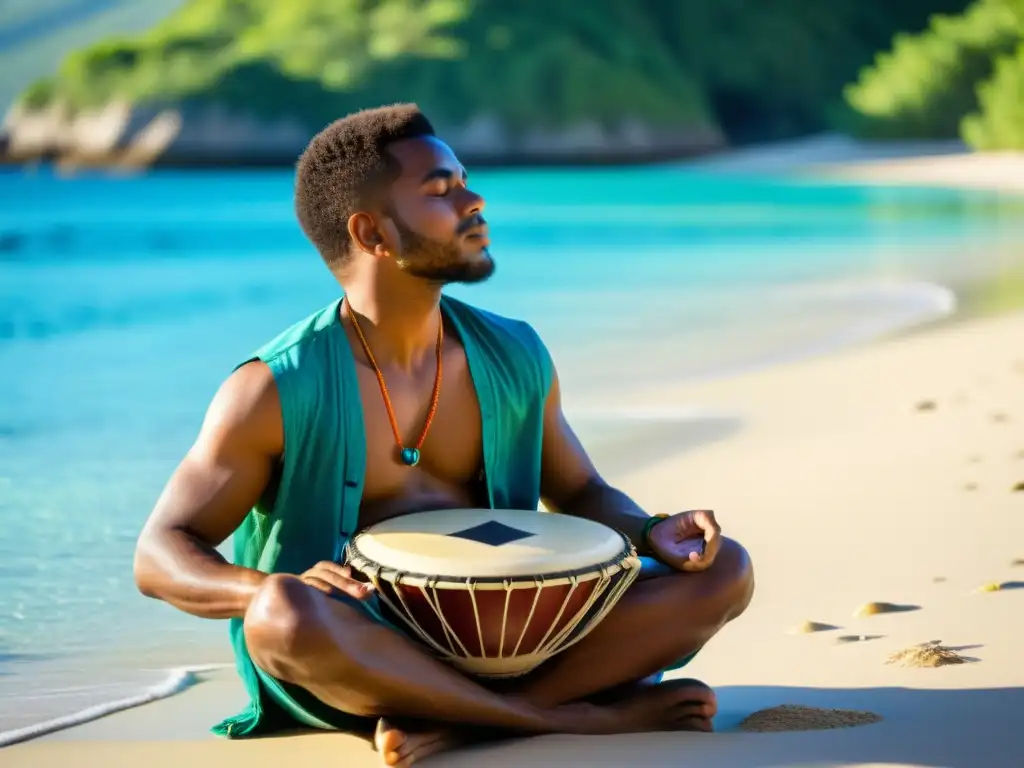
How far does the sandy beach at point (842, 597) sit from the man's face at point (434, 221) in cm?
103

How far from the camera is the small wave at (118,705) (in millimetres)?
4102

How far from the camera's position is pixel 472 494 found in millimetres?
3922

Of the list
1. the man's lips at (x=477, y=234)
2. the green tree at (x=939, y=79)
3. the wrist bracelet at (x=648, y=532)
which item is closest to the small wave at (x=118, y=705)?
the wrist bracelet at (x=648, y=532)

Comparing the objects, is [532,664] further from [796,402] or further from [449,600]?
[796,402]

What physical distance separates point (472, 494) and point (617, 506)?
13.3 inches

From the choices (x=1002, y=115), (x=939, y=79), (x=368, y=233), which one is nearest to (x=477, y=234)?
(x=368, y=233)

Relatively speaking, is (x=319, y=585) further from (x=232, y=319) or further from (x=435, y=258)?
(x=232, y=319)

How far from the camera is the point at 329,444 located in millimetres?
3633

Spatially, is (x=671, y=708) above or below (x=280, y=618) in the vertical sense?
below

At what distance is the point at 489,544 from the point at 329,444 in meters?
Result: 0.45

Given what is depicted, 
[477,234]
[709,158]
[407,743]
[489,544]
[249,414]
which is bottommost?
[407,743]

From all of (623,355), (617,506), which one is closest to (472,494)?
(617,506)

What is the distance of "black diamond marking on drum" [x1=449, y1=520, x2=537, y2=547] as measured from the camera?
3444 millimetres

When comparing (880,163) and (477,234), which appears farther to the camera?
(880,163)
